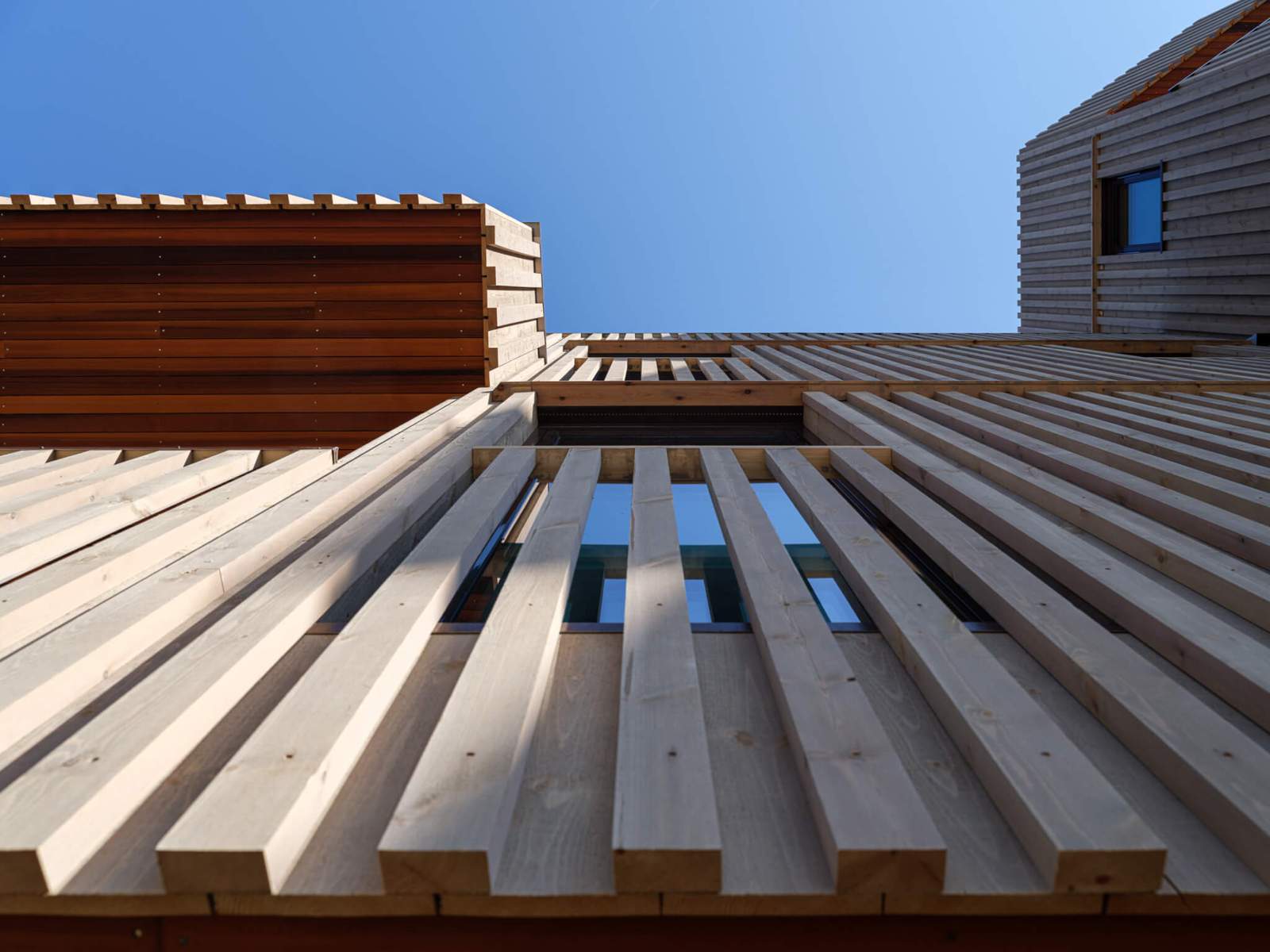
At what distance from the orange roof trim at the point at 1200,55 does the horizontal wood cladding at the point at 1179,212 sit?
0.44 metres

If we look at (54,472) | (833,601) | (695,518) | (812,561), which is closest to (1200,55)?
(695,518)

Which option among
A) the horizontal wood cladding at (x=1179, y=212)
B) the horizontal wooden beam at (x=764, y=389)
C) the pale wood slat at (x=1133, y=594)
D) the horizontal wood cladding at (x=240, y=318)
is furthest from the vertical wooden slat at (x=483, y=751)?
the horizontal wood cladding at (x=1179, y=212)

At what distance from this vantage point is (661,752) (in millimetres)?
1285

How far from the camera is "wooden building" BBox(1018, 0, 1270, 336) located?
26.7 feet

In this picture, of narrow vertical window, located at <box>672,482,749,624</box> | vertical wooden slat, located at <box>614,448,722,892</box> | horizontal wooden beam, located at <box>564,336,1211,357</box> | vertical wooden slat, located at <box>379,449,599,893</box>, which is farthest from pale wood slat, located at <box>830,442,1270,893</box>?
horizontal wooden beam, located at <box>564,336,1211,357</box>

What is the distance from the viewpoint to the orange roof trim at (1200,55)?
33.9ft

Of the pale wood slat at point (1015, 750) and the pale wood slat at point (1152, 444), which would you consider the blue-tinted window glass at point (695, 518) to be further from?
the pale wood slat at point (1152, 444)

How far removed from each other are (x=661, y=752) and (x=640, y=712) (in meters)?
0.12

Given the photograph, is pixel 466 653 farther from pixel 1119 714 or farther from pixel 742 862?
pixel 1119 714

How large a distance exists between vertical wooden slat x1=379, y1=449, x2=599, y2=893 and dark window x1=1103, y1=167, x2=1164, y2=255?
993 centimetres

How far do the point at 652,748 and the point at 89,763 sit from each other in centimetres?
77

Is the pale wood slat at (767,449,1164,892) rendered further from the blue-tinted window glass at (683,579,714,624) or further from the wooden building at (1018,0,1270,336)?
the wooden building at (1018,0,1270,336)

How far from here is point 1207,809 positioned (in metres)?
1.20

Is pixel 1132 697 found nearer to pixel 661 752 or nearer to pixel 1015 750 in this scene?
pixel 1015 750
